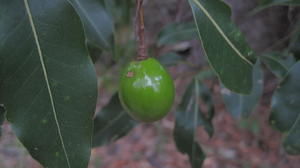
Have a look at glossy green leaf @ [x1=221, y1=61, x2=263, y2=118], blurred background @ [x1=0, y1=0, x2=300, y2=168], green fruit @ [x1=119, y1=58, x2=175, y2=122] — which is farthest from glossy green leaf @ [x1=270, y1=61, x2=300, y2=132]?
blurred background @ [x1=0, y1=0, x2=300, y2=168]

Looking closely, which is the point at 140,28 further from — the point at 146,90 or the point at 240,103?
the point at 240,103

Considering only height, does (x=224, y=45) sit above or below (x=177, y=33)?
above

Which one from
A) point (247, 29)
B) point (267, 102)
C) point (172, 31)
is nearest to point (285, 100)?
point (172, 31)

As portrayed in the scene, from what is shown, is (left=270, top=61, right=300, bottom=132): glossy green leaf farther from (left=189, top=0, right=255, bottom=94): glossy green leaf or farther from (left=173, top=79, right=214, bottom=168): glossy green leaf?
(left=173, top=79, right=214, bottom=168): glossy green leaf

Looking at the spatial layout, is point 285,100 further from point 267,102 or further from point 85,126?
point 267,102

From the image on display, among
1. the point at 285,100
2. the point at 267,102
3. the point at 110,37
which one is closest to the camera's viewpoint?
the point at 285,100

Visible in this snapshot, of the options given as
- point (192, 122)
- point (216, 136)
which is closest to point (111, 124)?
point (192, 122)
